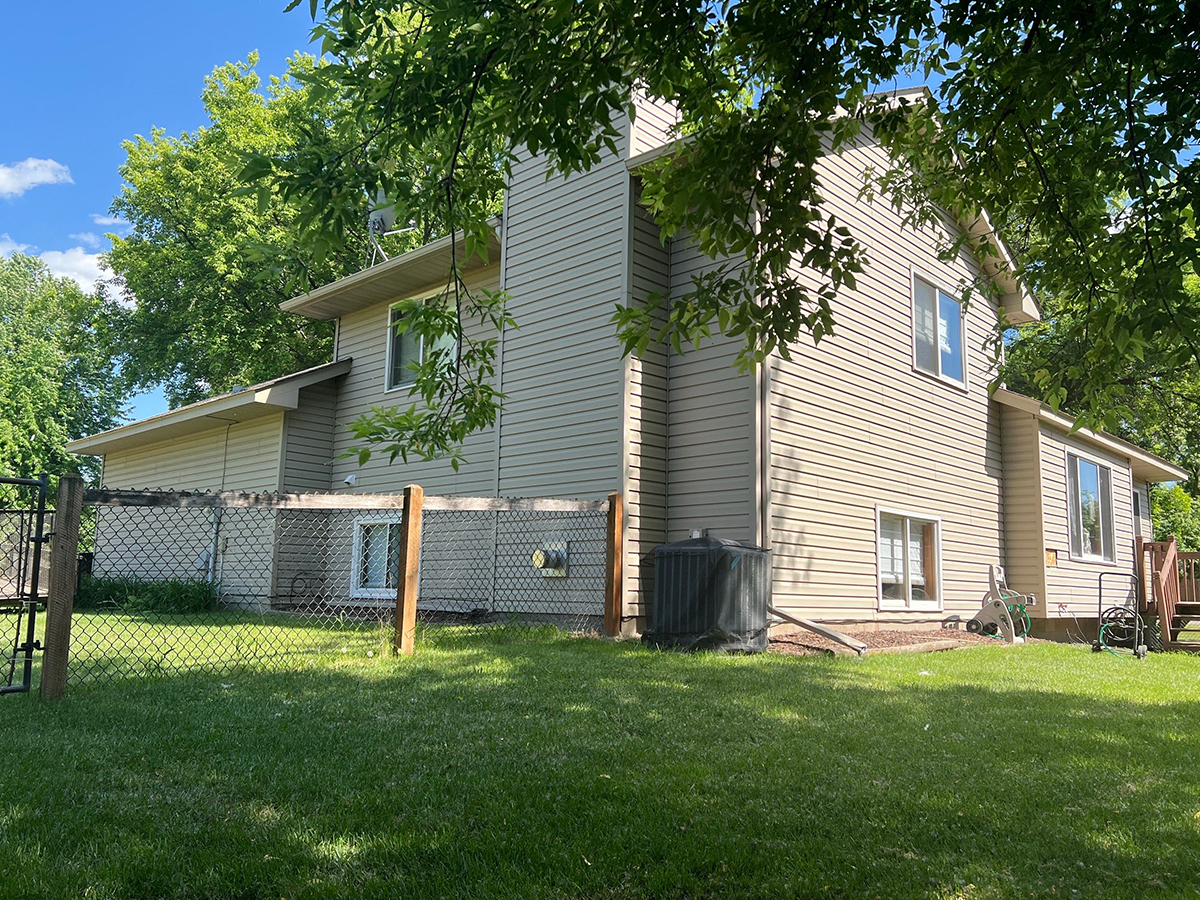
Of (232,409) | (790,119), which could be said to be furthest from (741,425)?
(232,409)

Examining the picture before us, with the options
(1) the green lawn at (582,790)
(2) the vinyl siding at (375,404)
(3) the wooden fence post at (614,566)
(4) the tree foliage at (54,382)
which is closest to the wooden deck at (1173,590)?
(1) the green lawn at (582,790)

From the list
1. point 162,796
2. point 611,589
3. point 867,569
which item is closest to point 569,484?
point 611,589

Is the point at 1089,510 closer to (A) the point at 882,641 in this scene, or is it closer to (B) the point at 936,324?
(B) the point at 936,324

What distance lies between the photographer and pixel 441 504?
7.87 metres

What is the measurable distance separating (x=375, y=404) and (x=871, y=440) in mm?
7963

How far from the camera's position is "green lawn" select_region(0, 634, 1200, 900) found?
2.74 m

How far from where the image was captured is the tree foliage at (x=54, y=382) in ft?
94.7

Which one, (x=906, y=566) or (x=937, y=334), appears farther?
(x=937, y=334)

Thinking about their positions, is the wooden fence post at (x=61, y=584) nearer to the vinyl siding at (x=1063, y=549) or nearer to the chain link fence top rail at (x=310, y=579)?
the chain link fence top rail at (x=310, y=579)

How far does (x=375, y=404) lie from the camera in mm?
14438

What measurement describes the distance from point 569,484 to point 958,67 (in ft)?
21.1

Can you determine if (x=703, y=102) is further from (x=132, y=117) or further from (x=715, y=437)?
(x=132, y=117)

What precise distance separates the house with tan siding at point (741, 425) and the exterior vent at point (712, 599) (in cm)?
109

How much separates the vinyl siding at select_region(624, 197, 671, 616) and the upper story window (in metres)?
4.46
